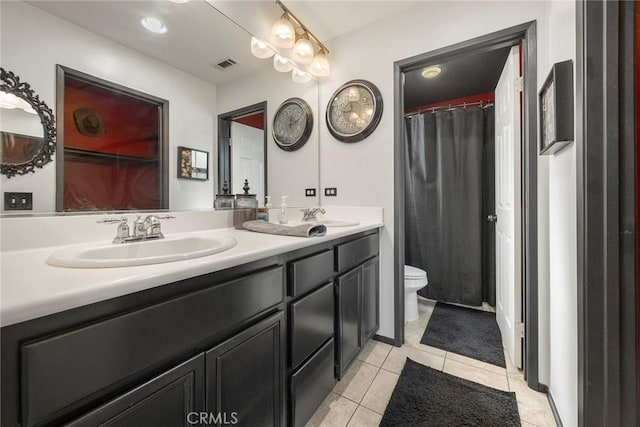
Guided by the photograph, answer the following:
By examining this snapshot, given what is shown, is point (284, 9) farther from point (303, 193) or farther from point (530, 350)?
point (530, 350)

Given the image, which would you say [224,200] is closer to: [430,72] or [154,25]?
[154,25]

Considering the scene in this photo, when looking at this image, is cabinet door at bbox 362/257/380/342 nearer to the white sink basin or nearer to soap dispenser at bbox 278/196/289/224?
soap dispenser at bbox 278/196/289/224

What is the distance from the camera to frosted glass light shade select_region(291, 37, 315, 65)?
1.83 meters

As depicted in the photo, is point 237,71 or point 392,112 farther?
point 392,112

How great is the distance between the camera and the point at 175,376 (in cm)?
63

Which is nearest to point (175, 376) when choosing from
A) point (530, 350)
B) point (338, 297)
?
point (338, 297)

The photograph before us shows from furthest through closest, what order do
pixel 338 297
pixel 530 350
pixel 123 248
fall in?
pixel 530 350, pixel 338 297, pixel 123 248

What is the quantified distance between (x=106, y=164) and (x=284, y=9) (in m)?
1.44

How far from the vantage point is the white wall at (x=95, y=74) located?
804mm

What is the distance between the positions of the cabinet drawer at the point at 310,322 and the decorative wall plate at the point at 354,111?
1202 millimetres

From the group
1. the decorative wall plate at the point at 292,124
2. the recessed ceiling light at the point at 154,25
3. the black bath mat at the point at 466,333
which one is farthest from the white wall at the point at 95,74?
the black bath mat at the point at 466,333

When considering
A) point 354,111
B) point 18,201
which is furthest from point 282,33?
point 18,201

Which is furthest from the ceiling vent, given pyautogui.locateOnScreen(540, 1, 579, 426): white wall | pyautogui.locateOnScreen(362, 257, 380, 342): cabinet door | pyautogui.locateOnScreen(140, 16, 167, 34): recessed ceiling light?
pyautogui.locateOnScreen(540, 1, 579, 426): white wall

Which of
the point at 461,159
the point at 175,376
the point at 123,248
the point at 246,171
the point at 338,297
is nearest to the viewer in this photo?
the point at 175,376
